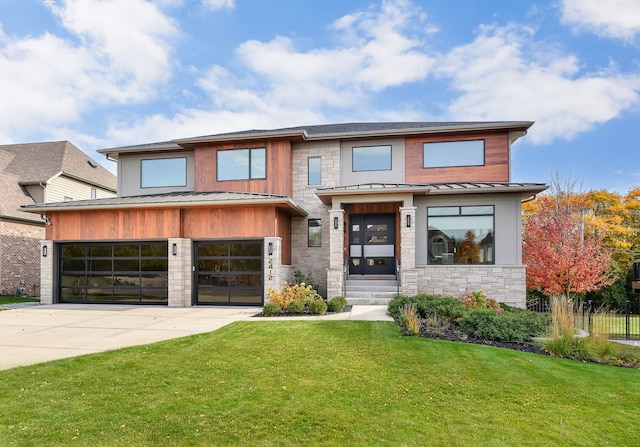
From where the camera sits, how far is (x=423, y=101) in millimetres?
20891

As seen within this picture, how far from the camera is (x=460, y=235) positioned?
12859 mm

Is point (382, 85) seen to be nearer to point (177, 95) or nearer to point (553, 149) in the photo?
point (177, 95)

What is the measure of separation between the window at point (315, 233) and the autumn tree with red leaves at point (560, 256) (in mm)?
9226

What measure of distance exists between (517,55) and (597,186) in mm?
14327

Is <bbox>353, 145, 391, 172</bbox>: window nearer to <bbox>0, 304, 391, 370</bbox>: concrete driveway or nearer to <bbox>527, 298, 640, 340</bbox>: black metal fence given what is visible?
<bbox>0, 304, 391, 370</bbox>: concrete driveway

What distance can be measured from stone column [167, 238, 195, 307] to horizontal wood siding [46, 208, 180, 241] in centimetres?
42

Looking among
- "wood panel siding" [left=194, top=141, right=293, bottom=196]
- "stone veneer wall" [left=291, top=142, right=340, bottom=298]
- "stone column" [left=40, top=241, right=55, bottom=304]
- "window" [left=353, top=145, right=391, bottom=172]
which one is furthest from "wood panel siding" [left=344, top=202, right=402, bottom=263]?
"stone column" [left=40, top=241, right=55, bottom=304]

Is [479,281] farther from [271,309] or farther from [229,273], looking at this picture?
[229,273]

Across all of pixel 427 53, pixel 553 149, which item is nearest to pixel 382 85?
pixel 427 53

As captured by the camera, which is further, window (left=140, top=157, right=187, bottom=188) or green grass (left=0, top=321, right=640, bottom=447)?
window (left=140, top=157, right=187, bottom=188)

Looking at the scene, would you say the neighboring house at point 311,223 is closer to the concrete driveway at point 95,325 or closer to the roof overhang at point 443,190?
the roof overhang at point 443,190

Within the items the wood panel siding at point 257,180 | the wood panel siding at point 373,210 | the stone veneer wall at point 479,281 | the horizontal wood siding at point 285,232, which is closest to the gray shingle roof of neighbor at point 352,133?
the wood panel siding at point 257,180

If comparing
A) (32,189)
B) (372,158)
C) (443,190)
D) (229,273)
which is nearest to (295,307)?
(229,273)

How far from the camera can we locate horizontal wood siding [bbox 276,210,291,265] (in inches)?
515
